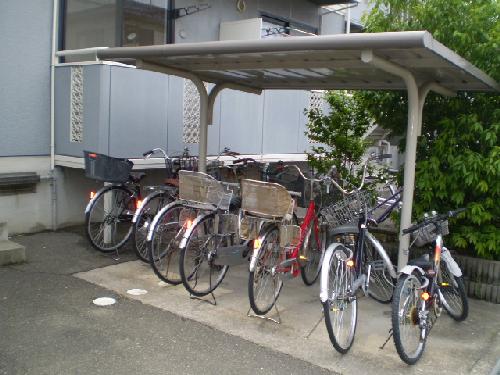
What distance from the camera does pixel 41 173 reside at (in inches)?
295

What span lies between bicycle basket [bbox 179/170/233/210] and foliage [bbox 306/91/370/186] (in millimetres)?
2112

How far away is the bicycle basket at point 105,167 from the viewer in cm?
628

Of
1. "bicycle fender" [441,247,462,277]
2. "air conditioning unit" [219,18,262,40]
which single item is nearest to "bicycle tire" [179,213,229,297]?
"bicycle fender" [441,247,462,277]

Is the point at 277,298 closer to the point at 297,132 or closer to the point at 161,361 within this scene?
the point at 161,361

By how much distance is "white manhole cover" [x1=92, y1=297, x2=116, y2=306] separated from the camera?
5098 millimetres

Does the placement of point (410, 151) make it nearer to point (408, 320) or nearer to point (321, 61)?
point (321, 61)

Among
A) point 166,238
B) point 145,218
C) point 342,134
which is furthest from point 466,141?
point 145,218

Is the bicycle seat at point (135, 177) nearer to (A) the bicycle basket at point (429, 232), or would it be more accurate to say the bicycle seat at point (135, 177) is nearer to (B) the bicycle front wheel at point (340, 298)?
(B) the bicycle front wheel at point (340, 298)

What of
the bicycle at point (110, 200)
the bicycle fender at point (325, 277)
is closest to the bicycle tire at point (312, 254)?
the bicycle fender at point (325, 277)

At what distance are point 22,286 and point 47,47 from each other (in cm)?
353

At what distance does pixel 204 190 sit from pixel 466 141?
9.19 feet

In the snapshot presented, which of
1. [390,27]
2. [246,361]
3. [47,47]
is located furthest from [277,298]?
[47,47]

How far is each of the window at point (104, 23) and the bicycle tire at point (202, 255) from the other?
3.82 m

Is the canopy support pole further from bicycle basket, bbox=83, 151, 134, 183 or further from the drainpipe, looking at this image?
the drainpipe
